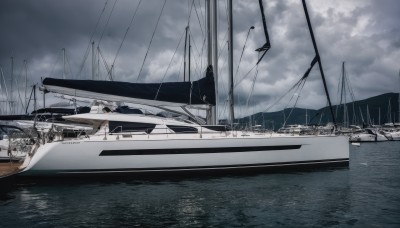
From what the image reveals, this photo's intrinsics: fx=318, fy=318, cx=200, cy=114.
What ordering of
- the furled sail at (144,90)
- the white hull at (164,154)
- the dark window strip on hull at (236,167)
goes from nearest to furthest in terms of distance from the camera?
the white hull at (164,154), the dark window strip on hull at (236,167), the furled sail at (144,90)

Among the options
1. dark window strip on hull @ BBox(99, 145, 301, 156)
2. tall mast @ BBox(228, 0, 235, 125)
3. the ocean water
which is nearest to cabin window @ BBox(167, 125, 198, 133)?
dark window strip on hull @ BBox(99, 145, 301, 156)

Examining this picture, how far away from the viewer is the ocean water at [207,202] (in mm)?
6707

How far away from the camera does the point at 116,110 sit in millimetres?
13750

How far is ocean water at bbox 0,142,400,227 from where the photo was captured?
264 inches

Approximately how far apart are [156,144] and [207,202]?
3.61 m

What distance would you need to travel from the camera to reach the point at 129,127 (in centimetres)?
1206

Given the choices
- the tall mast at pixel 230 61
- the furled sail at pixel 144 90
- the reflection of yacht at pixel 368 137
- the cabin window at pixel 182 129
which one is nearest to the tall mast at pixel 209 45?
the furled sail at pixel 144 90

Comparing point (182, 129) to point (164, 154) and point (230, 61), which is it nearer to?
point (164, 154)

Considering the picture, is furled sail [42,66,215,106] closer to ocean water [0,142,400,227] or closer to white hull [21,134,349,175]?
white hull [21,134,349,175]

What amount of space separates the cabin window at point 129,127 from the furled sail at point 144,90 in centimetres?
96

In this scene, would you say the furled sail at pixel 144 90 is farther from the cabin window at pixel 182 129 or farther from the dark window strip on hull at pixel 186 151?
the dark window strip on hull at pixel 186 151

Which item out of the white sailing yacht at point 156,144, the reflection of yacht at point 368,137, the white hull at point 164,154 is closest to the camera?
the white hull at point 164,154

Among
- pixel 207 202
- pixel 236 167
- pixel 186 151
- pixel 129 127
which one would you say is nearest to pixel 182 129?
pixel 186 151

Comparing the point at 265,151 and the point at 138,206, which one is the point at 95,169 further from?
the point at 265,151
